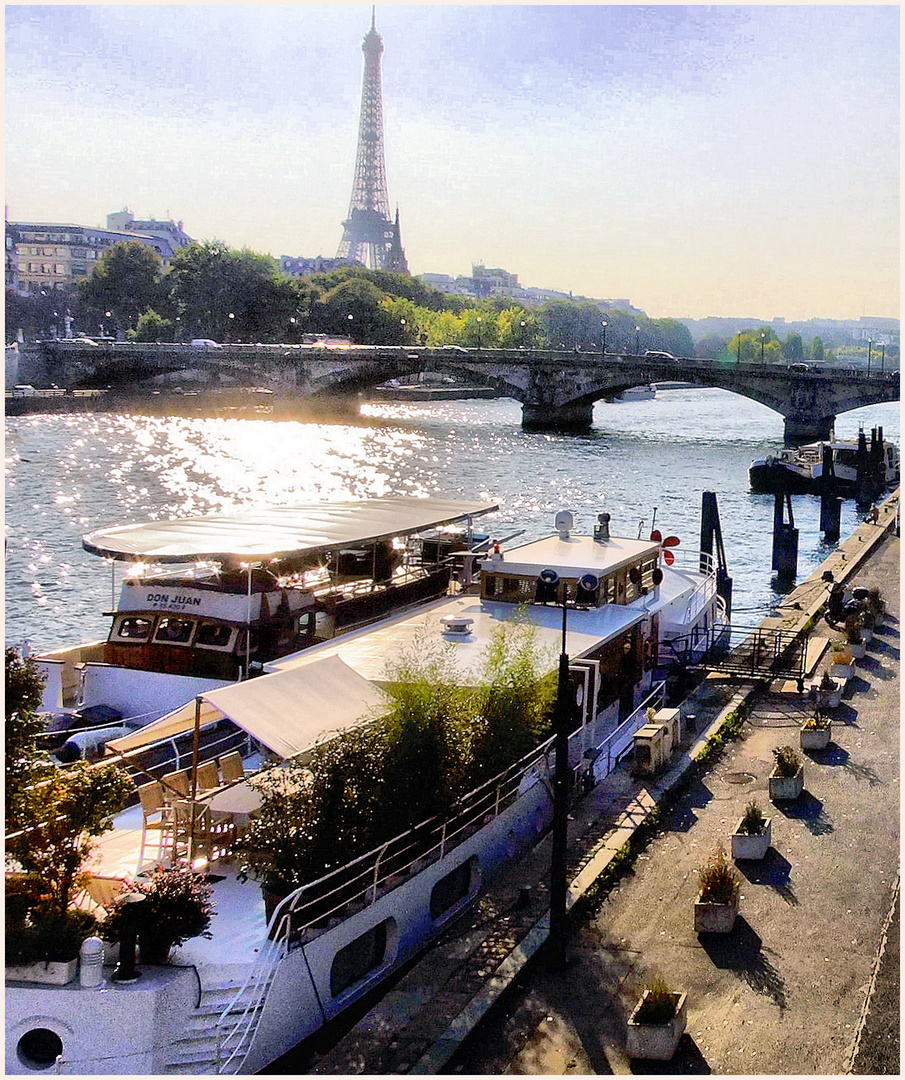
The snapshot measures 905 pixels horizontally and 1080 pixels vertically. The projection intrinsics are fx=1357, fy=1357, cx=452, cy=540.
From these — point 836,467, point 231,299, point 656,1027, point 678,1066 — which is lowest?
point 678,1066

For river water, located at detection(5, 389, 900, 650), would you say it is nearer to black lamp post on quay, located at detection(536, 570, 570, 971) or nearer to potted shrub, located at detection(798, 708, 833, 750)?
potted shrub, located at detection(798, 708, 833, 750)

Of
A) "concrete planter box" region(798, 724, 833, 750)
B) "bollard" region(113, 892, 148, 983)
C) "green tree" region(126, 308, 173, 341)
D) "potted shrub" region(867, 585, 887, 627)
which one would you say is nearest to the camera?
"bollard" region(113, 892, 148, 983)

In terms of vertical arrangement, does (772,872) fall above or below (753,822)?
below

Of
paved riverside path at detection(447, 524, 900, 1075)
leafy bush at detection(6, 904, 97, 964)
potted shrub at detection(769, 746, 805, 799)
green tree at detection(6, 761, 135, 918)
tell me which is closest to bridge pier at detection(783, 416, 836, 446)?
paved riverside path at detection(447, 524, 900, 1075)

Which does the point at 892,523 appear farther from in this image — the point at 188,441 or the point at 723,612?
the point at 188,441

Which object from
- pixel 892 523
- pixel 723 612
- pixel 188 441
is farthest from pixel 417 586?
pixel 188 441

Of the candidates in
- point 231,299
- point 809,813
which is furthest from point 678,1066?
point 231,299

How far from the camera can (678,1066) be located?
1035cm

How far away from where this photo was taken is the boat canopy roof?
18.0 metres

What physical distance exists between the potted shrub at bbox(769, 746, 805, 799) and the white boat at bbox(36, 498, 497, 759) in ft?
21.5

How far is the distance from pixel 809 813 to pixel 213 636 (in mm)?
7857

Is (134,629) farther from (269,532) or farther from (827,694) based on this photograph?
(827,694)

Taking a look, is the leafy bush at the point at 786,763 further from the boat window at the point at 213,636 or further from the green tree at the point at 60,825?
the green tree at the point at 60,825

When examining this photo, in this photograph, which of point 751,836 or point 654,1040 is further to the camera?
point 751,836
